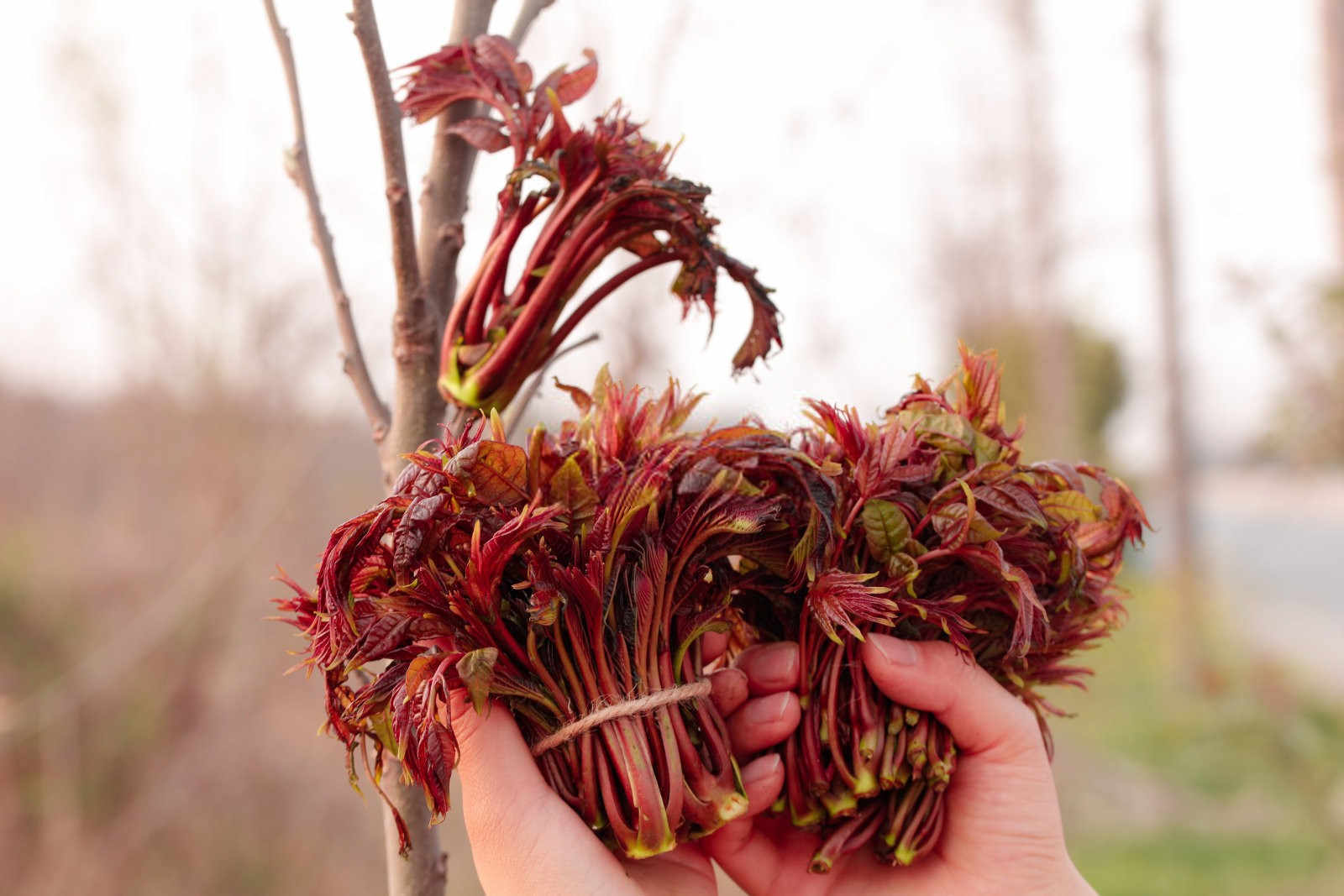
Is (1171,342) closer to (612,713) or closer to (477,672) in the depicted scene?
(612,713)

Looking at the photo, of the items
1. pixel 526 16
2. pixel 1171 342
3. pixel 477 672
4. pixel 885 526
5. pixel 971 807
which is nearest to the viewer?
pixel 477 672

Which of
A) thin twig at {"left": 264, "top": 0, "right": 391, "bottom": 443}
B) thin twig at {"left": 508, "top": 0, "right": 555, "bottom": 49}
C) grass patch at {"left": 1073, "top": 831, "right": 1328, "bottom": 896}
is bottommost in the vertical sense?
grass patch at {"left": 1073, "top": 831, "right": 1328, "bottom": 896}

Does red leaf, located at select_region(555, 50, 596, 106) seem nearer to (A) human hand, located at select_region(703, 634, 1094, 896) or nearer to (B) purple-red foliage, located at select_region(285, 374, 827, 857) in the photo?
(B) purple-red foliage, located at select_region(285, 374, 827, 857)

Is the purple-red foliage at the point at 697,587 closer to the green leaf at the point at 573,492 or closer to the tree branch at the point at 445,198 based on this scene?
the green leaf at the point at 573,492

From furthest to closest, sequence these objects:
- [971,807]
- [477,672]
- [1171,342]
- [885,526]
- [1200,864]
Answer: [1171,342] → [1200,864] → [971,807] → [885,526] → [477,672]

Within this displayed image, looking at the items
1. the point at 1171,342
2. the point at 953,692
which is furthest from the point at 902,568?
the point at 1171,342

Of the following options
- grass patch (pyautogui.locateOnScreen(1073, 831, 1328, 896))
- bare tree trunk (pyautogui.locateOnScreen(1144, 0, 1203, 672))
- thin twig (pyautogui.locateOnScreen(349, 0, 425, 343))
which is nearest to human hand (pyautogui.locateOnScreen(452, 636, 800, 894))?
thin twig (pyautogui.locateOnScreen(349, 0, 425, 343))

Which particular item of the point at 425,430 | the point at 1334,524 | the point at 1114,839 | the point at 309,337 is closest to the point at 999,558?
the point at 425,430
